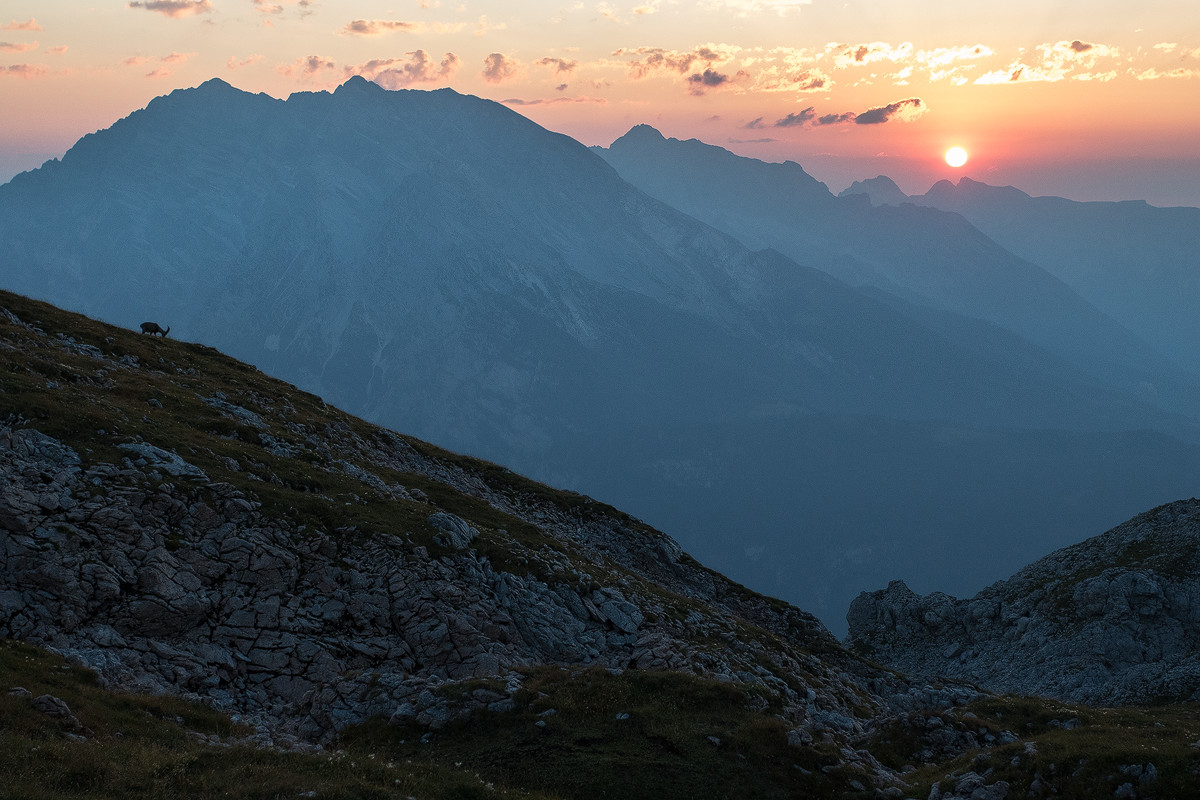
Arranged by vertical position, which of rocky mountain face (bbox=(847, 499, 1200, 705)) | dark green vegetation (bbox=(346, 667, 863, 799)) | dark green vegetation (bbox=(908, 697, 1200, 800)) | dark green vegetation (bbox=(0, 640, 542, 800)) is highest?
rocky mountain face (bbox=(847, 499, 1200, 705))

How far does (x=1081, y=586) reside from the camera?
5791 cm

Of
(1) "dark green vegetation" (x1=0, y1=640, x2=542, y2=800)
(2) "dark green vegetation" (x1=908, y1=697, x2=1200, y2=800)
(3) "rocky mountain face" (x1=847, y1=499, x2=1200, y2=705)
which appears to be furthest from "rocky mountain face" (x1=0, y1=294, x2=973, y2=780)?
(3) "rocky mountain face" (x1=847, y1=499, x2=1200, y2=705)

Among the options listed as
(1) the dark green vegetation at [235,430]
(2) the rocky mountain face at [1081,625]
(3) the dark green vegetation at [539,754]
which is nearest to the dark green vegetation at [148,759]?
(3) the dark green vegetation at [539,754]

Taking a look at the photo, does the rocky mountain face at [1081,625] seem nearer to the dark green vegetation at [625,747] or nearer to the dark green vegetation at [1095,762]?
the dark green vegetation at [1095,762]

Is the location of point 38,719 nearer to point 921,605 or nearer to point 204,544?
point 204,544

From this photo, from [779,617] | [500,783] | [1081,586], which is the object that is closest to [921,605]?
[1081,586]

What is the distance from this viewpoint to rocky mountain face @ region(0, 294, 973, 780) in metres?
26.7

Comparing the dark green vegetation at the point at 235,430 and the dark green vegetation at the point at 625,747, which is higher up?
the dark green vegetation at the point at 235,430

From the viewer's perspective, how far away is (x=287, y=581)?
32094mm

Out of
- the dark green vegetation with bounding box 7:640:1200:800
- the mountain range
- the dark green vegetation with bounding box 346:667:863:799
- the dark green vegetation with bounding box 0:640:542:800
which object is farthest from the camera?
the dark green vegetation with bounding box 346:667:863:799

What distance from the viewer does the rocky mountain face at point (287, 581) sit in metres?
26.7

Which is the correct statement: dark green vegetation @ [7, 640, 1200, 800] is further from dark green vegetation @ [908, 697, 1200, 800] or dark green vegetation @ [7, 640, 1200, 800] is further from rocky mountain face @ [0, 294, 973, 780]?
rocky mountain face @ [0, 294, 973, 780]

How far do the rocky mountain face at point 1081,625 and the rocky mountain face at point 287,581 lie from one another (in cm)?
1263

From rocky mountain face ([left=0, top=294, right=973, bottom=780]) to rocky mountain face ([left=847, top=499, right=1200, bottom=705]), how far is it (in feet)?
41.4
